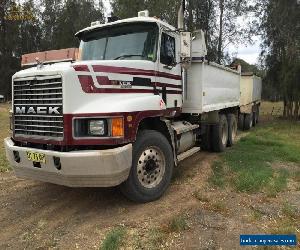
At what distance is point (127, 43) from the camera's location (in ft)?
22.5

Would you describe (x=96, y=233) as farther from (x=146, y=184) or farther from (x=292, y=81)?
(x=292, y=81)

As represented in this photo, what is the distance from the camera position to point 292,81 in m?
22.6

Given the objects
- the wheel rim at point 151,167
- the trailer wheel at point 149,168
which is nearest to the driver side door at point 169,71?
the trailer wheel at point 149,168

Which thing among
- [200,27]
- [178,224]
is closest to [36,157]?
[178,224]

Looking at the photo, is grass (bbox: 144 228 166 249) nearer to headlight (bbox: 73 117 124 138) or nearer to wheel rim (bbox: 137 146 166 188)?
wheel rim (bbox: 137 146 166 188)

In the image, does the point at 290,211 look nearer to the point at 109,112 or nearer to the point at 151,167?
the point at 151,167

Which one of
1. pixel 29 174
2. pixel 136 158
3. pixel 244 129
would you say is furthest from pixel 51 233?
pixel 244 129

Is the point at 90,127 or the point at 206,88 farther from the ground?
the point at 206,88

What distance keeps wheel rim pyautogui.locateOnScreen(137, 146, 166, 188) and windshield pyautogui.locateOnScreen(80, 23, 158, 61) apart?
5.52 feet

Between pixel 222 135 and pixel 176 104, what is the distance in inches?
143

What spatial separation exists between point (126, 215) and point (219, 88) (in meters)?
5.72

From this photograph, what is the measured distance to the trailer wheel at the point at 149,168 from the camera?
593 cm

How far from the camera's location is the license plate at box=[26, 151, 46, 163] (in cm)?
559

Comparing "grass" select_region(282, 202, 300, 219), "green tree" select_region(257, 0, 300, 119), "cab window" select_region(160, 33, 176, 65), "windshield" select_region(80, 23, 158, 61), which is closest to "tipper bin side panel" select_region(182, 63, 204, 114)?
"cab window" select_region(160, 33, 176, 65)
